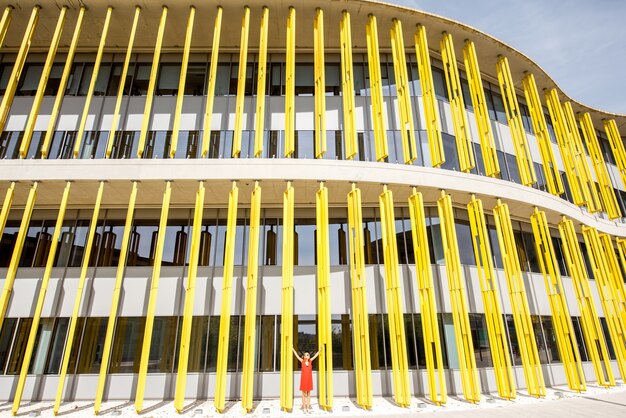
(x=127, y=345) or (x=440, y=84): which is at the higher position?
(x=440, y=84)

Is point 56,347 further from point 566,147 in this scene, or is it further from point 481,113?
point 566,147

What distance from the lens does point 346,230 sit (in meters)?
15.3

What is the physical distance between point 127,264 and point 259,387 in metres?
6.95

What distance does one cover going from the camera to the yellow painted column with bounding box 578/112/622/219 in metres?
20.0

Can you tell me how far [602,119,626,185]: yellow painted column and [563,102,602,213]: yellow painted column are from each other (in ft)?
12.8

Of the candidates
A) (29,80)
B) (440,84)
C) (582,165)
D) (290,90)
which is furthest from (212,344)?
(582,165)

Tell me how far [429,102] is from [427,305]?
819cm

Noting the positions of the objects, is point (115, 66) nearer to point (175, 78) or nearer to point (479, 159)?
point (175, 78)

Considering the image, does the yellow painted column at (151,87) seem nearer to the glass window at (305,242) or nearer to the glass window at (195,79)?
the glass window at (195,79)

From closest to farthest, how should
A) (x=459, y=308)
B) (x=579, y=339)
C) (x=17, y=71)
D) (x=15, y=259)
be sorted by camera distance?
(x=15, y=259) → (x=459, y=308) → (x=17, y=71) → (x=579, y=339)

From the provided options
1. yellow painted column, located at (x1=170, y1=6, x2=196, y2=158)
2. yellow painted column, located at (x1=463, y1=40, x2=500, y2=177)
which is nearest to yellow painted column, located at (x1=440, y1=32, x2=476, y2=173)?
yellow painted column, located at (x1=463, y1=40, x2=500, y2=177)

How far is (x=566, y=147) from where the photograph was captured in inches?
742

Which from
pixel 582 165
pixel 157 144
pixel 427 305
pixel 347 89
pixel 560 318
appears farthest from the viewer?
pixel 582 165

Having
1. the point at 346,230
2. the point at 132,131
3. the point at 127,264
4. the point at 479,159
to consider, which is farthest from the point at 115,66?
the point at 479,159
